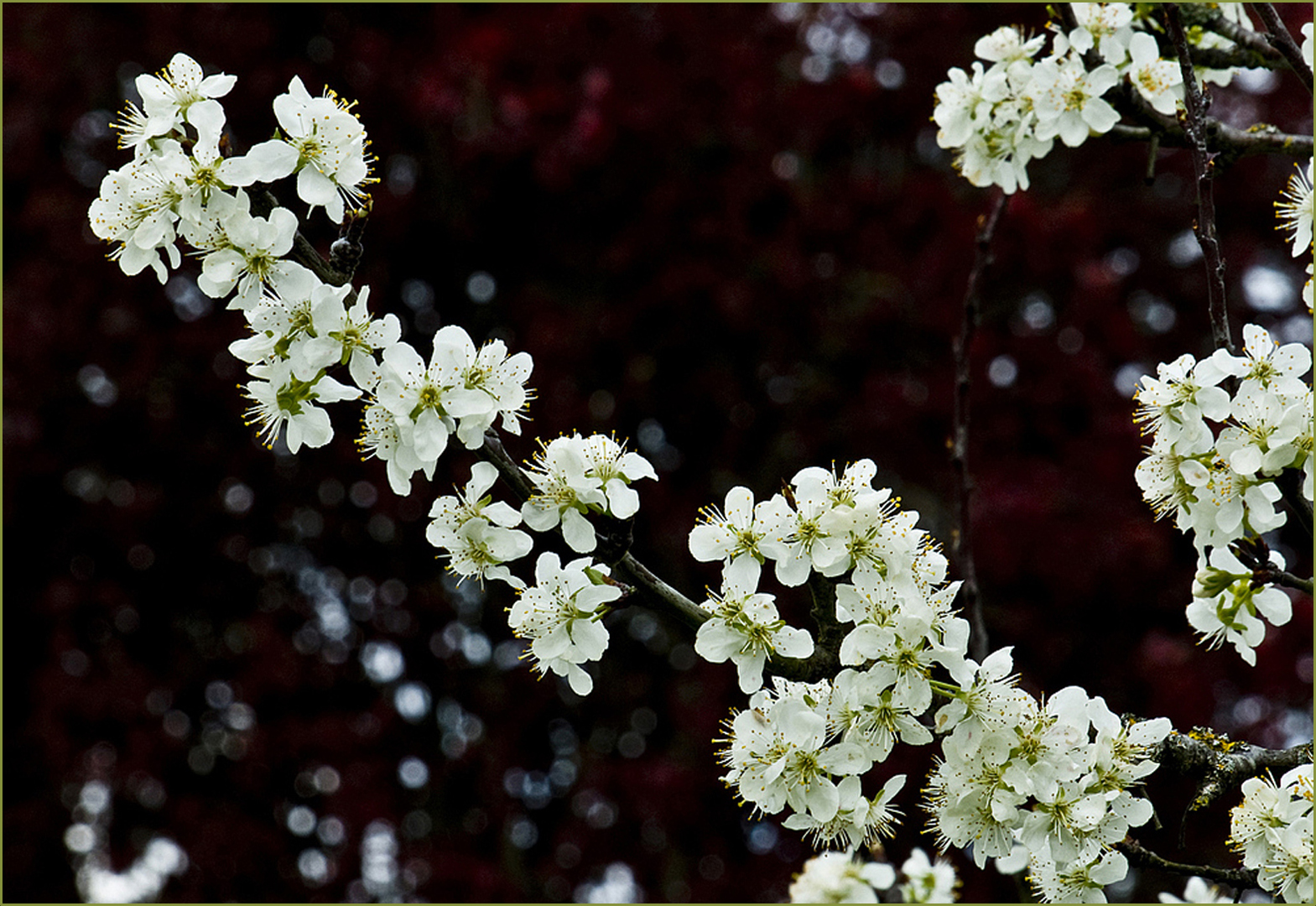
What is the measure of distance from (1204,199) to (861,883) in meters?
1.22

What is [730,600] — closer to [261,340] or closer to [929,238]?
[261,340]

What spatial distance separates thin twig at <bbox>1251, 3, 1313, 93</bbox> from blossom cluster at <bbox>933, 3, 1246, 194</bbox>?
247 millimetres

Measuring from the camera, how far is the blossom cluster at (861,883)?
1473mm

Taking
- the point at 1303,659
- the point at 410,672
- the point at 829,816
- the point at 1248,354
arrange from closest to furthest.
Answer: the point at 829,816
the point at 1248,354
the point at 1303,659
the point at 410,672

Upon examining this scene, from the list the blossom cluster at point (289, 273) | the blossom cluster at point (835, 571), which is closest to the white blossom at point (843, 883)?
the blossom cluster at point (835, 571)

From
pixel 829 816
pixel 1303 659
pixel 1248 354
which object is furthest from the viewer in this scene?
pixel 1303 659

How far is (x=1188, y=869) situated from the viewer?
1.77 meters

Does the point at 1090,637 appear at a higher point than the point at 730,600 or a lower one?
higher

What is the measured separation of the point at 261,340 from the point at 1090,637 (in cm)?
459

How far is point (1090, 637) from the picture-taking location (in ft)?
17.9

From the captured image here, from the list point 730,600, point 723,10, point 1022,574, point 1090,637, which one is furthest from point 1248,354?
point 723,10

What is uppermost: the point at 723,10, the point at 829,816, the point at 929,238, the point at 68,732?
the point at 723,10

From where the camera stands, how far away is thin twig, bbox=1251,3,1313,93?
2154 millimetres

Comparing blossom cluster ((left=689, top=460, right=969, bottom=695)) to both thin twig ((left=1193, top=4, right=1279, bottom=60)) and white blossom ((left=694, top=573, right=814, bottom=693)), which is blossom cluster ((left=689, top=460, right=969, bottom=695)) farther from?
thin twig ((left=1193, top=4, right=1279, bottom=60))
